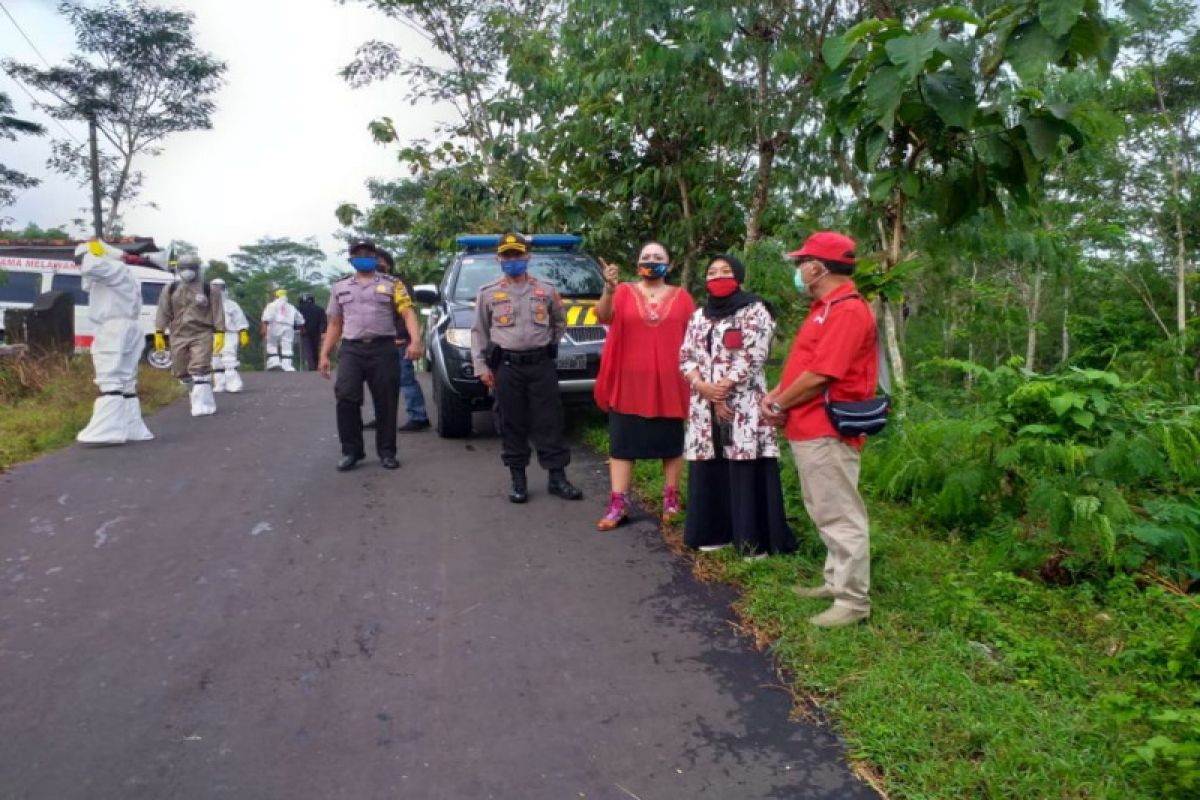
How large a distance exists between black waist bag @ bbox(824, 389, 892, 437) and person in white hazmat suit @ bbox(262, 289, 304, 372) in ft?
50.7

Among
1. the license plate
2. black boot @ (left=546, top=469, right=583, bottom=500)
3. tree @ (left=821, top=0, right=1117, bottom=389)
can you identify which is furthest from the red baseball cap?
the license plate

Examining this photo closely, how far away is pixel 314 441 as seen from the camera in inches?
331

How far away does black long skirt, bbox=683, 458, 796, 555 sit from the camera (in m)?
4.79

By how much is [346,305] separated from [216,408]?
463cm

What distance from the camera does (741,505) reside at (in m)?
4.80

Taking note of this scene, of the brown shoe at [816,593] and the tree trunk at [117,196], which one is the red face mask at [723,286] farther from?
the tree trunk at [117,196]

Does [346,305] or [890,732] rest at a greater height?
[346,305]

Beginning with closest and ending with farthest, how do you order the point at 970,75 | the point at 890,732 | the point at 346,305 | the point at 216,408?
the point at 890,732, the point at 970,75, the point at 346,305, the point at 216,408

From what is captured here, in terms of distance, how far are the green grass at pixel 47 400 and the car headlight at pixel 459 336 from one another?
3741 mm

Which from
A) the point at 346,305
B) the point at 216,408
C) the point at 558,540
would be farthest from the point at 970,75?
the point at 216,408

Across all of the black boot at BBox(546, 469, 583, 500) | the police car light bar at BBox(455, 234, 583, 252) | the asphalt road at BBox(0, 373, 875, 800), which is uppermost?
the police car light bar at BBox(455, 234, 583, 252)

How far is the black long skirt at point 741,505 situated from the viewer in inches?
188

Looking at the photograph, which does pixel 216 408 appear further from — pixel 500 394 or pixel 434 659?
pixel 434 659

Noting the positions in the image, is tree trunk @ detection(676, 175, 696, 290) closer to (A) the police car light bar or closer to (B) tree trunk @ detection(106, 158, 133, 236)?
(A) the police car light bar
